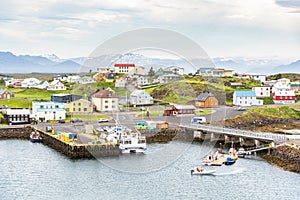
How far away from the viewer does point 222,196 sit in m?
19.9

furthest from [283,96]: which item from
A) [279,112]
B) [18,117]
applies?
[18,117]

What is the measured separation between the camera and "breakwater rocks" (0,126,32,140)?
3378 centimetres

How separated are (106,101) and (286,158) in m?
15.1

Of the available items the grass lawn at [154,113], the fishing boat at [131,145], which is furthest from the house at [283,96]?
the fishing boat at [131,145]

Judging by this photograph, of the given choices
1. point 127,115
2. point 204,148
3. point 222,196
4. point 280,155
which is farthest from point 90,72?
point 222,196

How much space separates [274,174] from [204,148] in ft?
25.3

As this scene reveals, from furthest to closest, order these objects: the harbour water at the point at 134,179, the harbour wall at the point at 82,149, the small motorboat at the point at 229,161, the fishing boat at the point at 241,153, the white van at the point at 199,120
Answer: the white van at the point at 199,120, the fishing boat at the point at 241,153, the harbour wall at the point at 82,149, the small motorboat at the point at 229,161, the harbour water at the point at 134,179

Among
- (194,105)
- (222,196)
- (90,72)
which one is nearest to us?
(222,196)

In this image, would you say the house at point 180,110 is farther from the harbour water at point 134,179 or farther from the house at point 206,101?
the harbour water at point 134,179

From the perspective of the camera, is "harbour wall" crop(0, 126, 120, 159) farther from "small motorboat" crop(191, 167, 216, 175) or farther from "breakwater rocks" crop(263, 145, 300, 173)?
"breakwater rocks" crop(263, 145, 300, 173)

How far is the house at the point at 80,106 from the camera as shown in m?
37.5

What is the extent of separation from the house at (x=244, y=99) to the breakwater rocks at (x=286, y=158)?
20344mm

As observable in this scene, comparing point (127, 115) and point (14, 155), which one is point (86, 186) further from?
point (127, 115)

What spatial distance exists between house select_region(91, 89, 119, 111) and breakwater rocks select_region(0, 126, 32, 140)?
5.48 metres
